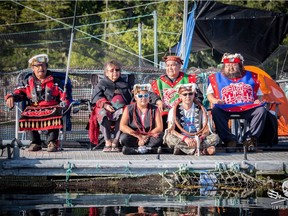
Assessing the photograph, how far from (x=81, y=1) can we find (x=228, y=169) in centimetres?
2775

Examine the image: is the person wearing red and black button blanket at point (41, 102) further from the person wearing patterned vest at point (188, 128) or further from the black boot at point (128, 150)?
the person wearing patterned vest at point (188, 128)

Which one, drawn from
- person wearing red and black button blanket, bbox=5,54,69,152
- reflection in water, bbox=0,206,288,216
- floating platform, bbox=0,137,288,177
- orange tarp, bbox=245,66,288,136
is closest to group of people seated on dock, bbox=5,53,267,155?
person wearing red and black button blanket, bbox=5,54,69,152

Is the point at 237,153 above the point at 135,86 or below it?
below

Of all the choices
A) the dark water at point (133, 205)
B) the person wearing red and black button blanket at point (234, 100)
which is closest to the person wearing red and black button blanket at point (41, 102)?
the dark water at point (133, 205)

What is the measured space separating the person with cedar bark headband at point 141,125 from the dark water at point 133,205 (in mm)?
1594

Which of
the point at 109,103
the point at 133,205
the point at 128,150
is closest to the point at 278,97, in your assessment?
the point at 109,103

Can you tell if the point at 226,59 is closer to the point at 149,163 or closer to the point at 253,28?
the point at 149,163

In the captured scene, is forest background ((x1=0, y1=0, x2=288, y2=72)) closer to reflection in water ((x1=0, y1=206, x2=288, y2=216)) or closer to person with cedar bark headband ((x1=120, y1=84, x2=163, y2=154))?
person with cedar bark headband ((x1=120, y1=84, x2=163, y2=154))

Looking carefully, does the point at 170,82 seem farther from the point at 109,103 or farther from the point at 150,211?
the point at 150,211

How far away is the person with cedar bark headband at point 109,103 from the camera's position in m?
12.5

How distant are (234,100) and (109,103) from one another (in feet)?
5.34

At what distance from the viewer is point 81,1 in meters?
38.4

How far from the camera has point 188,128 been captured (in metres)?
12.2

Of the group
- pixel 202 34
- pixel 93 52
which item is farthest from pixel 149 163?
pixel 202 34
